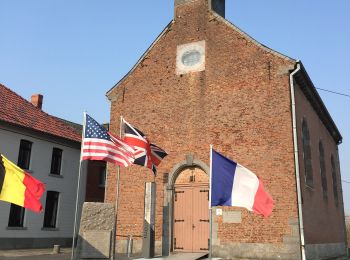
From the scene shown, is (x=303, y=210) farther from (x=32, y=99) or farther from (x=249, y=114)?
(x=32, y=99)

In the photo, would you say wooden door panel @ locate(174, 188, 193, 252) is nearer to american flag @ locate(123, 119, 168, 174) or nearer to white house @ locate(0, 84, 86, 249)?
american flag @ locate(123, 119, 168, 174)

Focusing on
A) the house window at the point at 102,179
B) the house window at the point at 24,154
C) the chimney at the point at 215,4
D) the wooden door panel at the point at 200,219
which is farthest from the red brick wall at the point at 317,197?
the house window at the point at 102,179

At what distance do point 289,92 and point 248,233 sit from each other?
5410 mm

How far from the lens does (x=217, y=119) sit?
16156 mm

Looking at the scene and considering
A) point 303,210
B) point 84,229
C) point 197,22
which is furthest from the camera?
point 197,22

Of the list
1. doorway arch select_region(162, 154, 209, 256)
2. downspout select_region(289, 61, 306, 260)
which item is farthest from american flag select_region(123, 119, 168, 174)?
downspout select_region(289, 61, 306, 260)

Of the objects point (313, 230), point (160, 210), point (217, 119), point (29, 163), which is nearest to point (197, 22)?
point (217, 119)

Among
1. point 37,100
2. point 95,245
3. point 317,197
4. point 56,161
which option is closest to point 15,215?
point 56,161

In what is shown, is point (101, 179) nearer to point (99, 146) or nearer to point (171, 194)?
point (171, 194)

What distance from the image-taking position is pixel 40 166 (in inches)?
884

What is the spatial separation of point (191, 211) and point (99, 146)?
602 centimetres

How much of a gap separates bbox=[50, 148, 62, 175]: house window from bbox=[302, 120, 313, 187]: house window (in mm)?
14262

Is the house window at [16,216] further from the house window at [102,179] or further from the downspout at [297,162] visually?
the downspout at [297,162]

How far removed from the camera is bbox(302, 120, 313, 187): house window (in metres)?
16.5
